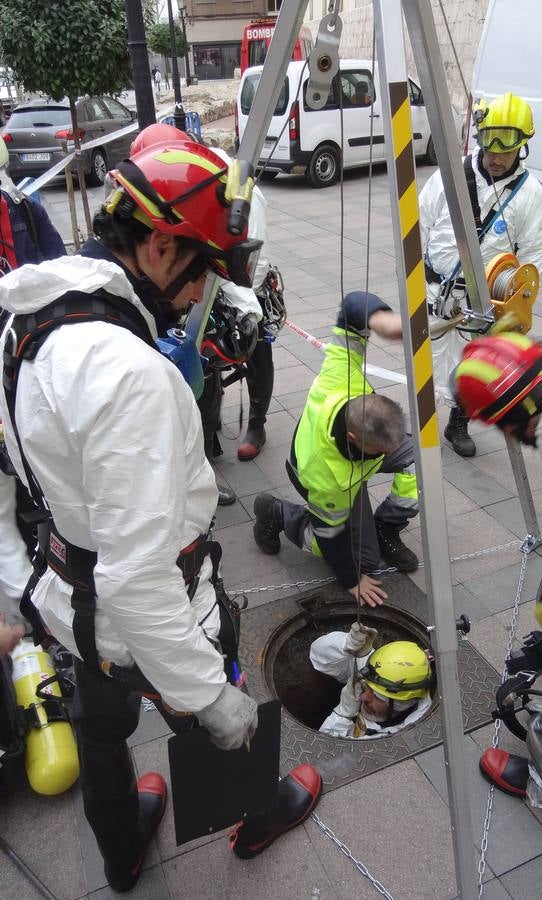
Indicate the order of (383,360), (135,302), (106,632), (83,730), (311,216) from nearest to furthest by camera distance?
(135,302) → (106,632) → (83,730) → (383,360) → (311,216)

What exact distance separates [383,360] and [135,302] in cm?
442

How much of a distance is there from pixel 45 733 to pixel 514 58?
22.7 ft

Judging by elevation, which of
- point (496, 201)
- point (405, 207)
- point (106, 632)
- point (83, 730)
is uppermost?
point (405, 207)

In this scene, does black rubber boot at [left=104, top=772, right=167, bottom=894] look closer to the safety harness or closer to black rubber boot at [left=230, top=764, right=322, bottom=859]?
black rubber boot at [left=230, top=764, right=322, bottom=859]

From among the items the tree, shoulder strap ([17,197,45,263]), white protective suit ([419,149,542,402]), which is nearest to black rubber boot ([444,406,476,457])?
white protective suit ([419,149,542,402])

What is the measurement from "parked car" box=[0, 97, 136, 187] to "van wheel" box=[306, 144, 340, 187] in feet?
12.9

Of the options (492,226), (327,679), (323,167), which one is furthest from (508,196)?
(323,167)

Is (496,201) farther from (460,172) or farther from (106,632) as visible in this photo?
(106,632)

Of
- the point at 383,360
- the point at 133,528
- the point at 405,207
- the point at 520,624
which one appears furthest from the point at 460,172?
the point at 383,360

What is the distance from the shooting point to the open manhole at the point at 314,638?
3164 millimetres

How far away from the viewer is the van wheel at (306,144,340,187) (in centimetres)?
1208

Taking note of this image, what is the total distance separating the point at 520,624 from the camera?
3.04 m

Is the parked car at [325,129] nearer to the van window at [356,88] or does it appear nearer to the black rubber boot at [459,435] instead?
the van window at [356,88]

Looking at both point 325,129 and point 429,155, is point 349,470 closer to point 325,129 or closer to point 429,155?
point 325,129
